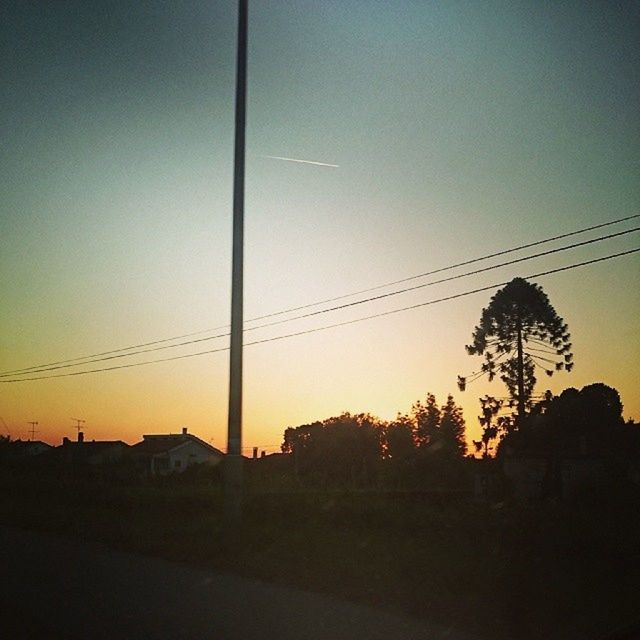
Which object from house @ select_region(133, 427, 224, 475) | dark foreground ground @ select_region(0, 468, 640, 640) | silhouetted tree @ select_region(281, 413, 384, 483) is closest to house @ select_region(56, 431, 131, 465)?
house @ select_region(133, 427, 224, 475)

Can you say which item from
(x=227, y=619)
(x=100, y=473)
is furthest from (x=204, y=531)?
(x=100, y=473)

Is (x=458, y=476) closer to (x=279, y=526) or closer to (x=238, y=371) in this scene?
(x=279, y=526)

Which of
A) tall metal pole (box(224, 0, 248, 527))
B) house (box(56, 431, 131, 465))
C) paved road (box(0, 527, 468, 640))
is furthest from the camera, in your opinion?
house (box(56, 431, 131, 465))

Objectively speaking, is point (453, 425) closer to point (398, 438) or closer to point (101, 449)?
point (398, 438)

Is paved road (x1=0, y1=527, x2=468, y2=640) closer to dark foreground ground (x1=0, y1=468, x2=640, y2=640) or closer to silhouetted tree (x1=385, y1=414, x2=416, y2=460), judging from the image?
dark foreground ground (x1=0, y1=468, x2=640, y2=640)

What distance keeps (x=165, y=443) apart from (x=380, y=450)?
27930 millimetres

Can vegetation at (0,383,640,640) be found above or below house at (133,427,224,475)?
below

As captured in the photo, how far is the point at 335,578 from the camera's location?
1026 centimetres

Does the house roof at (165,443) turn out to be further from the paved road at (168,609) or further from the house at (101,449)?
the paved road at (168,609)

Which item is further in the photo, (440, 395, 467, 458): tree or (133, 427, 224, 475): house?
(440, 395, 467, 458): tree

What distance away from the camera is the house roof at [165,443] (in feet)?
277

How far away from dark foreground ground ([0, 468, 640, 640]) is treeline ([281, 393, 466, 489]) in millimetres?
39717

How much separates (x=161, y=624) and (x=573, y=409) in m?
71.6

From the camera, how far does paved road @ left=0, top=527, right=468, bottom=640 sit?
7.17m
